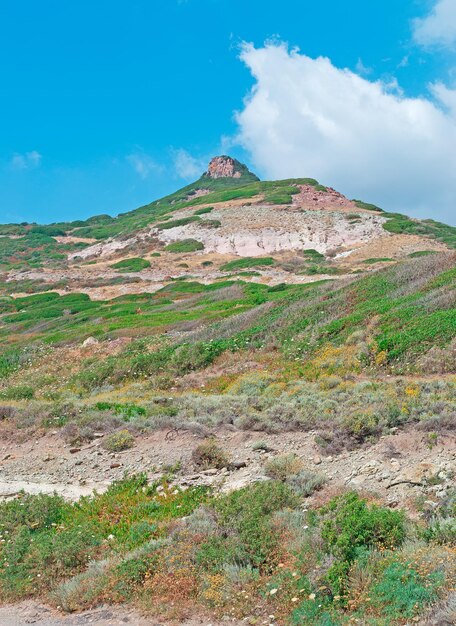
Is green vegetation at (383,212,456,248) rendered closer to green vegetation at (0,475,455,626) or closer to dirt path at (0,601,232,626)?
green vegetation at (0,475,455,626)

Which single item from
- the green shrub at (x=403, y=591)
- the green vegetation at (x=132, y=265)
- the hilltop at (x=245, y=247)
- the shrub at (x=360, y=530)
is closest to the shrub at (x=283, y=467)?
the shrub at (x=360, y=530)

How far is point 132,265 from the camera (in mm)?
68625

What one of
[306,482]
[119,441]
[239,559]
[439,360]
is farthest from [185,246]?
[239,559]

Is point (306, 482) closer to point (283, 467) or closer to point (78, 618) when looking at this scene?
point (283, 467)

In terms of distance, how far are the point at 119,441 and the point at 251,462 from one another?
3.66 meters

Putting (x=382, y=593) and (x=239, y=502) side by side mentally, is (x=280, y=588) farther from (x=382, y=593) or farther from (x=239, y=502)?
(x=239, y=502)

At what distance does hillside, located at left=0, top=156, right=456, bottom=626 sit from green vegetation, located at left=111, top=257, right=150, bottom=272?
33839 mm

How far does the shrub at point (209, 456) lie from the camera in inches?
432

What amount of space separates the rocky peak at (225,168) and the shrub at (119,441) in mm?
141977

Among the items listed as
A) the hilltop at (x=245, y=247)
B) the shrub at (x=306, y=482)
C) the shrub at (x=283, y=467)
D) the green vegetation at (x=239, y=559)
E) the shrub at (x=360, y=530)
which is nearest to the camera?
the green vegetation at (x=239, y=559)

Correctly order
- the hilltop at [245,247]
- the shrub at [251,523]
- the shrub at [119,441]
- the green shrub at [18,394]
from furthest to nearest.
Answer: the hilltop at [245,247] < the green shrub at [18,394] < the shrub at [119,441] < the shrub at [251,523]

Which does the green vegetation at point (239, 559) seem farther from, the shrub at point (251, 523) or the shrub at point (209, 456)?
the shrub at point (209, 456)

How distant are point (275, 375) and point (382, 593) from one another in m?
12.4

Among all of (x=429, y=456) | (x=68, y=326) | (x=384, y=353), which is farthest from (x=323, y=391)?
(x=68, y=326)
